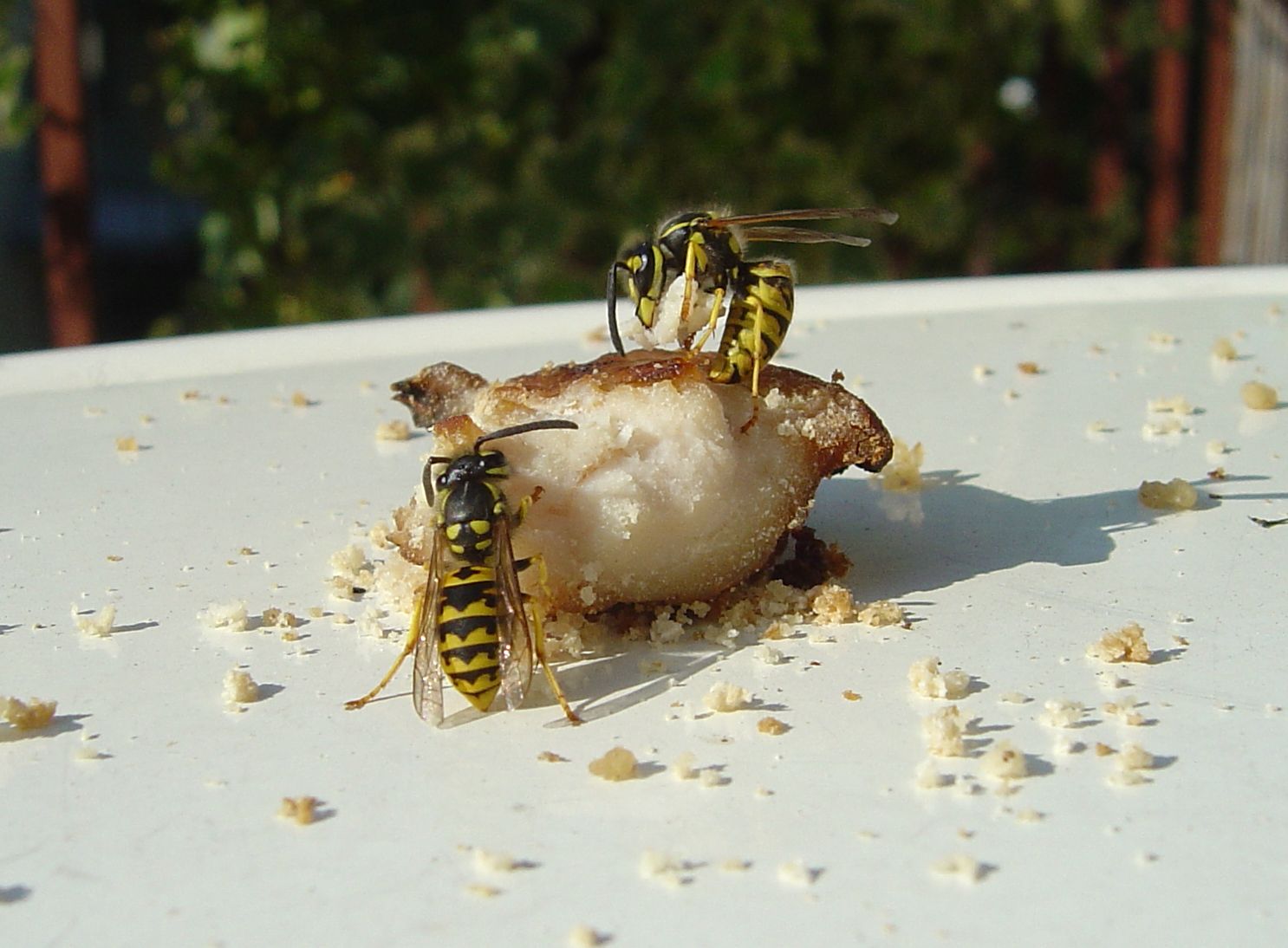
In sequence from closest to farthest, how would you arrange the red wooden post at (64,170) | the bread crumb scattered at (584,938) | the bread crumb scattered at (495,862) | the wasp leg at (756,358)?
the bread crumb scattered at (584,938) → the bread crumb scattered at (495,862) → the wasp leg at (756,358) → the red wooden post at (64,170)

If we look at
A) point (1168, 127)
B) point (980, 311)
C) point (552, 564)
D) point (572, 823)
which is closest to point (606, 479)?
point (552, 564)

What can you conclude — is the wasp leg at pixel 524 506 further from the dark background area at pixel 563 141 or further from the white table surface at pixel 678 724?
the dark background area at pixel 563 141

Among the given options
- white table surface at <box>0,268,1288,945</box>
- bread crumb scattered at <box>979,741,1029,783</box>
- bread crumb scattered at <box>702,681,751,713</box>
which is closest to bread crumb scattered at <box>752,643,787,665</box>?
white table surface at <box>0,268,1288,945</box>

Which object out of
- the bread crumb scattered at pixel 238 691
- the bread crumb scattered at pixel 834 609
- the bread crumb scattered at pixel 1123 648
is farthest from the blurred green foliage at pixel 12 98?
the bread crumb scattered at pixel 1123 648

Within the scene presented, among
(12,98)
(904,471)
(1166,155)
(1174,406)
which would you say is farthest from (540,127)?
(904,471)

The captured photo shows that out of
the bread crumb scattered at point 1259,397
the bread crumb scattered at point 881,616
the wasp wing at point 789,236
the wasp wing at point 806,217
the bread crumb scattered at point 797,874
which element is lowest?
the bread crumb scattered at point 797,874

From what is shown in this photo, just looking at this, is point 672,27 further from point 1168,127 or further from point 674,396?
point 674,396

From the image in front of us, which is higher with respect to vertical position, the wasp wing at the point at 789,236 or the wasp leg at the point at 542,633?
the wasp wing at the point at 789,236
